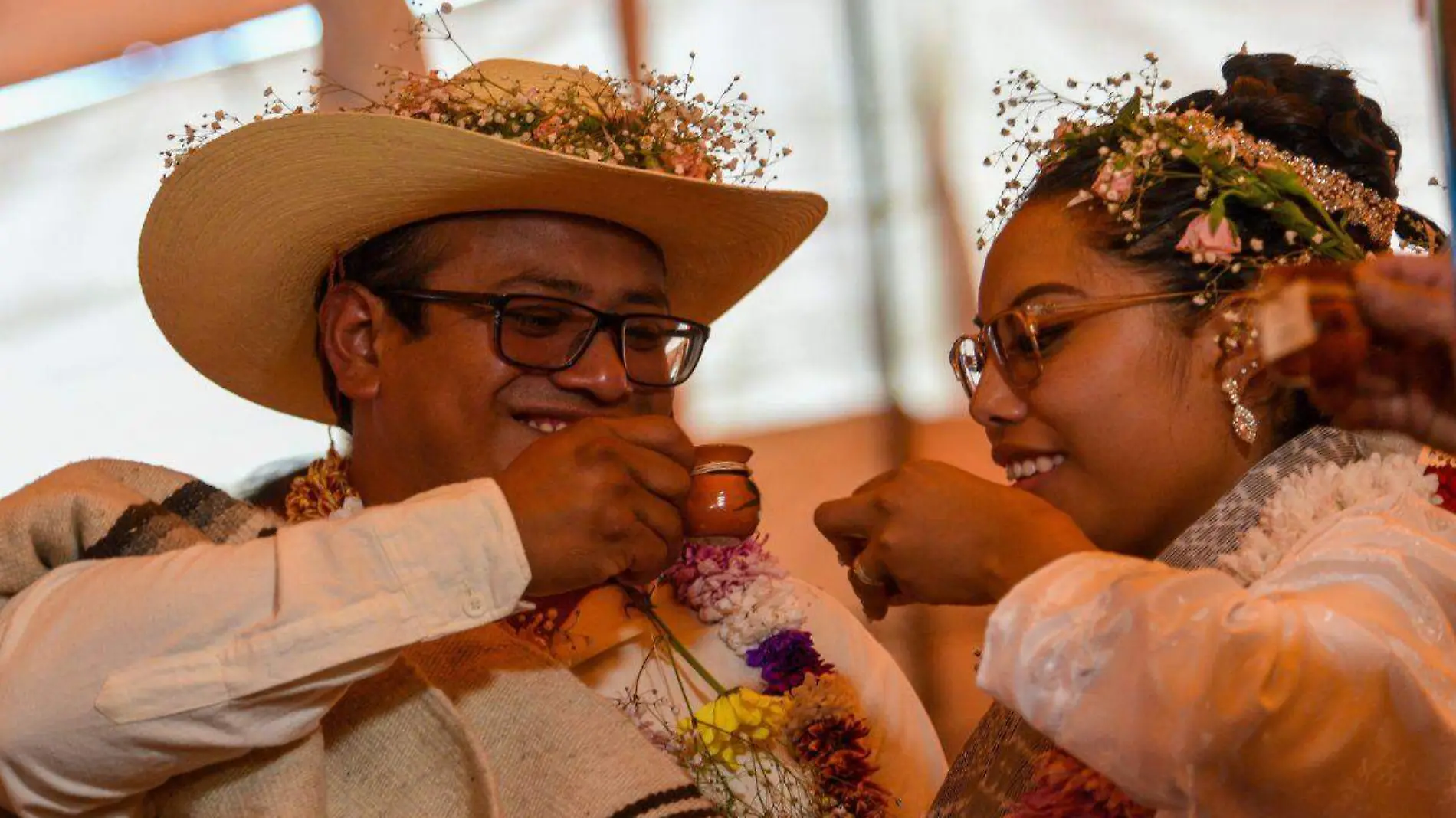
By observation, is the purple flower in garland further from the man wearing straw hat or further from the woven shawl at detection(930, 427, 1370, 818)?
the woven shawl at detection(930, 427, 1370, 818)

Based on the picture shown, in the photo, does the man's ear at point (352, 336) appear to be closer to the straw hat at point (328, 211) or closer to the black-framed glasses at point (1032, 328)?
the straw hat at point (328, 211)

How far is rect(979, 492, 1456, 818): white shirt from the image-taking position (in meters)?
1.57

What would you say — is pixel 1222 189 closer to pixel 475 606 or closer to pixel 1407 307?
pixel 1407 307

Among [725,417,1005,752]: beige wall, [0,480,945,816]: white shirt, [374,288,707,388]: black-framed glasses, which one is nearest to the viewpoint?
[0,480,945,816]: white shirt

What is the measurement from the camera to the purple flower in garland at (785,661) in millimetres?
2725

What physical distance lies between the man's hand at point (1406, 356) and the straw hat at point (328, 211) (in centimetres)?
115

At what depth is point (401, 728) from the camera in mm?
2070

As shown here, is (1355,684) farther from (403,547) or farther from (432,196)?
(432,196)

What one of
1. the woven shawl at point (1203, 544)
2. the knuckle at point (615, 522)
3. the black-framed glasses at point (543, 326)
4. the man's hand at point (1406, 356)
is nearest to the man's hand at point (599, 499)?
the knuckle at point (615, 522)

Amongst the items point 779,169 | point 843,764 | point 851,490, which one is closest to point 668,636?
point 843,764

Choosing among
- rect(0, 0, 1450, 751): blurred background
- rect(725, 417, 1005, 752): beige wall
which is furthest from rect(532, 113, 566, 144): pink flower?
rect(725, 417, 1005, 752): beige wall

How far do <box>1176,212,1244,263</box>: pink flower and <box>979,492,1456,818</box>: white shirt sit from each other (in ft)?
1.89

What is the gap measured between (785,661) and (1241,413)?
Answer: 3.16 feet

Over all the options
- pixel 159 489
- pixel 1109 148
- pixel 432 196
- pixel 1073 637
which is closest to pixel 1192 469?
pixel 1109 148
